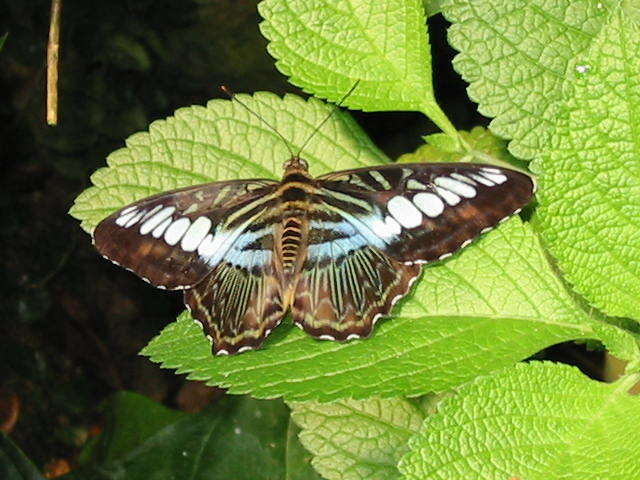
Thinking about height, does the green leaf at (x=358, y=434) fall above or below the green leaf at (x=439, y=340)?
below

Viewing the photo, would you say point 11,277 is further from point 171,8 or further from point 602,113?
point 602,113

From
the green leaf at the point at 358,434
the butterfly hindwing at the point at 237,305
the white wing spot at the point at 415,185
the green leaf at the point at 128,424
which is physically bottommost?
the green leaf at the point at 128,424

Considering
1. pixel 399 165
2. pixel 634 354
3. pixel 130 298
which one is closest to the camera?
pixel 634 354

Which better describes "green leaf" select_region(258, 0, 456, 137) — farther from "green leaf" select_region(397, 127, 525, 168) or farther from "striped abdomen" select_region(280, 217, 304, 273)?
"striped abdomen" select_region(280, 217, 304, 273)

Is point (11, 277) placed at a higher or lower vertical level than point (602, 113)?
lower

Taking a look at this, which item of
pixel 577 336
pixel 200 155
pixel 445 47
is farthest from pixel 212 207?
pixel 445 47

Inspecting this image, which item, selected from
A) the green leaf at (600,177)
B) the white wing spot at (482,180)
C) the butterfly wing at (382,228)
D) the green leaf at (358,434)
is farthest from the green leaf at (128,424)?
the green leaf at (600,177)

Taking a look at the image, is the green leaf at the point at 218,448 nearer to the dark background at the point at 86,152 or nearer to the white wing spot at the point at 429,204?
the dark background at the point at 86,152
